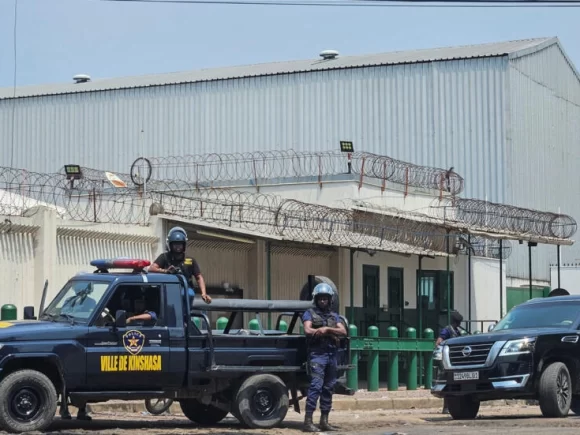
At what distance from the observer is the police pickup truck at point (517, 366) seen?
61.3ft

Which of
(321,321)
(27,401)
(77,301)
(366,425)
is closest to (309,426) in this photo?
(321,321)

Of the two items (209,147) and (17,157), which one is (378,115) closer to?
(209,147)

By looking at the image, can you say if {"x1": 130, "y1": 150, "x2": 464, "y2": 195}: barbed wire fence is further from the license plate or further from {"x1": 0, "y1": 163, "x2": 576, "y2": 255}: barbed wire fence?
the license plate

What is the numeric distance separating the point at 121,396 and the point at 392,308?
1957 cm

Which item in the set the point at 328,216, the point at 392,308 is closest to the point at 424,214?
the point at 392,308

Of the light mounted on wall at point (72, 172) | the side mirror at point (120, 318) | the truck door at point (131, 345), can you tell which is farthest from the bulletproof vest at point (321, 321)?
the light mounted on wall at point (72, 172)

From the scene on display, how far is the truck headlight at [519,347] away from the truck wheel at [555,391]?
1.35ft

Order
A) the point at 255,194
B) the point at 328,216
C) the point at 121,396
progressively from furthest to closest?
1. the point at 255,194
2. the point at 328,216
3. the point at 121,396

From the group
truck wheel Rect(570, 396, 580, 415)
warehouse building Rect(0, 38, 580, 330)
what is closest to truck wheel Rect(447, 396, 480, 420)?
truck wheel Rect(570, 396, 580, 415)

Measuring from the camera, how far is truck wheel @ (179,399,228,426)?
55.9ft

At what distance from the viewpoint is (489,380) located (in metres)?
18.9

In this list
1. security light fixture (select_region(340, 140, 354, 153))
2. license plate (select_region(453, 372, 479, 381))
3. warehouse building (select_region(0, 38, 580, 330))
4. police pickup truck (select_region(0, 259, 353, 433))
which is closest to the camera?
police pickup truck (select_region(0, 259, 353, 433))

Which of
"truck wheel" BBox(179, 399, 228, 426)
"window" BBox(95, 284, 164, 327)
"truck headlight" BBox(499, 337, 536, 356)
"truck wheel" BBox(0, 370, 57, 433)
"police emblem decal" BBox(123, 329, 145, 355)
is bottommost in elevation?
"truck wheel" BBox(179, 399, 228, 426)

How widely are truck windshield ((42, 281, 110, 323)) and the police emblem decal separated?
0.51 m
